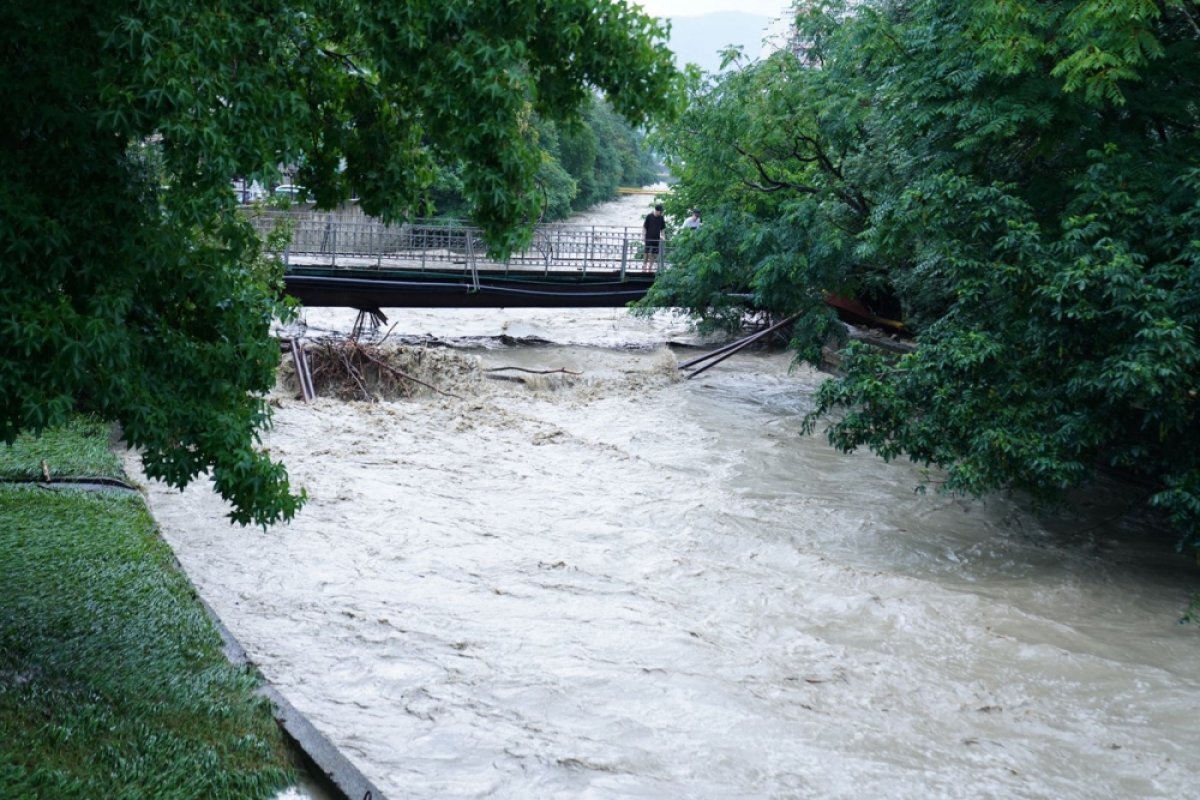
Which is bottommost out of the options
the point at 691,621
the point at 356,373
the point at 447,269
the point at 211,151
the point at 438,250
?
the point at 691,621

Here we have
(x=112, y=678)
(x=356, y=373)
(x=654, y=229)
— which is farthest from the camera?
(x=654, y=229)

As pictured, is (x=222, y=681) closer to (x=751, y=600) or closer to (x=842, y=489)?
(x=751, y=600)

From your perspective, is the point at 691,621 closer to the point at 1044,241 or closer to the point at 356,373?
the point at 1044,241

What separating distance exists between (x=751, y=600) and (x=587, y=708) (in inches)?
115

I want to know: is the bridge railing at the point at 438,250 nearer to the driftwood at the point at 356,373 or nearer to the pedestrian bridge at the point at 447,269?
the pedestrian bridge at the point at 447,269

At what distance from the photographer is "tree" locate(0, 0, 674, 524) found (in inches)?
189

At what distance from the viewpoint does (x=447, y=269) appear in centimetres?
2492

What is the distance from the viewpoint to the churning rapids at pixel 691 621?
7.14 m

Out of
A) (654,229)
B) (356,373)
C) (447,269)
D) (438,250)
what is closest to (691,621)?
(356,373)

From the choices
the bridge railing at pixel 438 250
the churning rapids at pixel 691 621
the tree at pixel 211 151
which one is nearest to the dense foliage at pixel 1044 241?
the churning rapids at pixel 691 621

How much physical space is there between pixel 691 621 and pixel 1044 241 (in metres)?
5.26

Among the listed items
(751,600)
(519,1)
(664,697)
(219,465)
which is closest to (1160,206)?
(751,600)

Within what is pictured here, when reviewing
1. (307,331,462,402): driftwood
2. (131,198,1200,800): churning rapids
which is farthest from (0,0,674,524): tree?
(307,331,462,402): driftwood

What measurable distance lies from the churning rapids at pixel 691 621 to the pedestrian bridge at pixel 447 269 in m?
7.58
